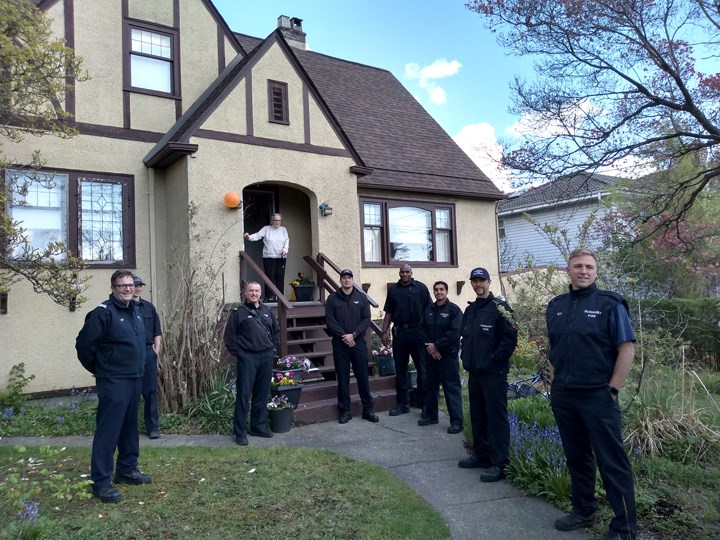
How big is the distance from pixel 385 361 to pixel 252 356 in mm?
2776

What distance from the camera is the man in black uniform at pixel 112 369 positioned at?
468 centimetres

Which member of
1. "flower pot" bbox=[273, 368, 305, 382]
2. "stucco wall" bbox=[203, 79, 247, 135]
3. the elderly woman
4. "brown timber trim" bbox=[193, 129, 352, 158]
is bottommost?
"flower pot" bbox=[273, 368, 305, 382]

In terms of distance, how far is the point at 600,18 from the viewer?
922 centimetres

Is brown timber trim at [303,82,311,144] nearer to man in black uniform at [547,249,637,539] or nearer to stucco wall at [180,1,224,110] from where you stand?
stucco wall at [180,1,224,110]

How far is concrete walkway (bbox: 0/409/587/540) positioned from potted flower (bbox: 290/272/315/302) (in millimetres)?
3084

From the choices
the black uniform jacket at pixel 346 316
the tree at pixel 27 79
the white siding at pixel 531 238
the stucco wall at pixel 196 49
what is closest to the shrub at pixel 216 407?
the black uniform jacket at pixel 346 316

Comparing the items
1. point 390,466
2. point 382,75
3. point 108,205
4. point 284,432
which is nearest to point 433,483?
point 390,466

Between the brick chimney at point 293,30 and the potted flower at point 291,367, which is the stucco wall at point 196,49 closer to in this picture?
the potted flower at point 291,367

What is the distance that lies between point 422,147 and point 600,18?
556 cm

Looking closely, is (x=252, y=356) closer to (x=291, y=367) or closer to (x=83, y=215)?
(x=291, y=367)

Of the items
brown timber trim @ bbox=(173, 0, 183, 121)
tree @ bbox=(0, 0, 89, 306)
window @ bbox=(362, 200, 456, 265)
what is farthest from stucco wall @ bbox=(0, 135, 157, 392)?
window @ bbox=(362, 200, 456, 265)

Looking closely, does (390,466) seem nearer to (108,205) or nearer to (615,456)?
(615,456)

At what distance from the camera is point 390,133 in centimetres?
1400

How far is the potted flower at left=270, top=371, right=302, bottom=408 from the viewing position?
7.14 m
